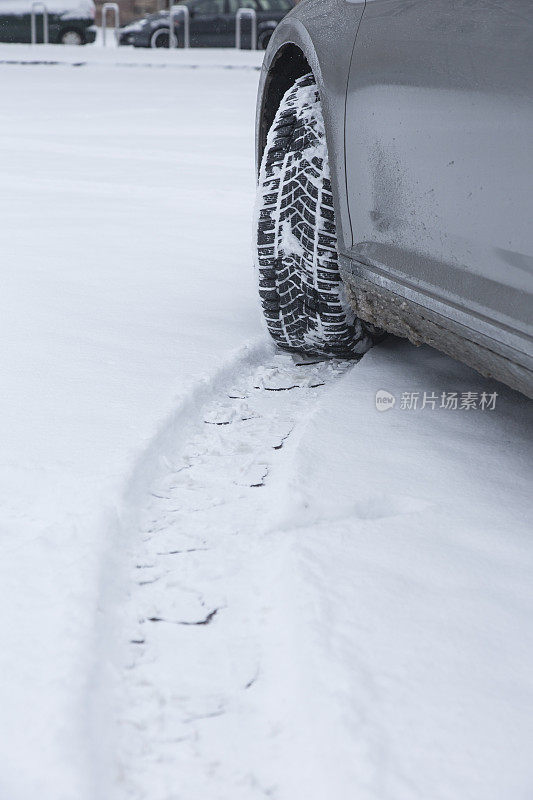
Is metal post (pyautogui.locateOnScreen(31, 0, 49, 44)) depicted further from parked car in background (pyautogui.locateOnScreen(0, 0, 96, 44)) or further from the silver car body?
the silver car body

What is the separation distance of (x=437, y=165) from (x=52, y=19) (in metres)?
19.2

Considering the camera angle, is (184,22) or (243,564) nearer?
(243,564)

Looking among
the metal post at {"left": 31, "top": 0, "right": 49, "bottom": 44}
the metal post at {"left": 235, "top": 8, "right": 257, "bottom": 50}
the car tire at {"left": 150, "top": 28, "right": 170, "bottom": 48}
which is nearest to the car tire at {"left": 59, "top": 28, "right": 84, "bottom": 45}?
the metal post at {"left": 31, "top": 0, "right": 49, "bottom": 44}

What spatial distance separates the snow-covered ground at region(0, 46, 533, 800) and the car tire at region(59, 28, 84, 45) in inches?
705

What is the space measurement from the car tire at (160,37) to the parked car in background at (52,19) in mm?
1360

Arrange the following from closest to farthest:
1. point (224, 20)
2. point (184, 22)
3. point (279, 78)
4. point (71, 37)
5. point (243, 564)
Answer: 1. point (243, 564)
2. point (279, 78)
3. point (224, 20)
4. point (184, 22)
5. point (71, 37)

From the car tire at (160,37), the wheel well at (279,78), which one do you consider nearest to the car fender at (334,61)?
the wheel well at (279,78)

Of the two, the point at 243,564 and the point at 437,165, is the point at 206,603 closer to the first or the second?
the point at 243,564

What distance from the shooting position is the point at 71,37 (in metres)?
19.3

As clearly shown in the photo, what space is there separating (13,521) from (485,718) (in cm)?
89

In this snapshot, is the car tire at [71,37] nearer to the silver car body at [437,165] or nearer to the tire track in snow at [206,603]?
the silver car body at [437,165]

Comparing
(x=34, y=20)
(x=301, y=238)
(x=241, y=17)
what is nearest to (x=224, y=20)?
(x=241, y=17)

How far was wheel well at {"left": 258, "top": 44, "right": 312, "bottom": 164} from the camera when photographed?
105 inches

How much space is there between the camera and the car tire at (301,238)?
2354 millimetres
